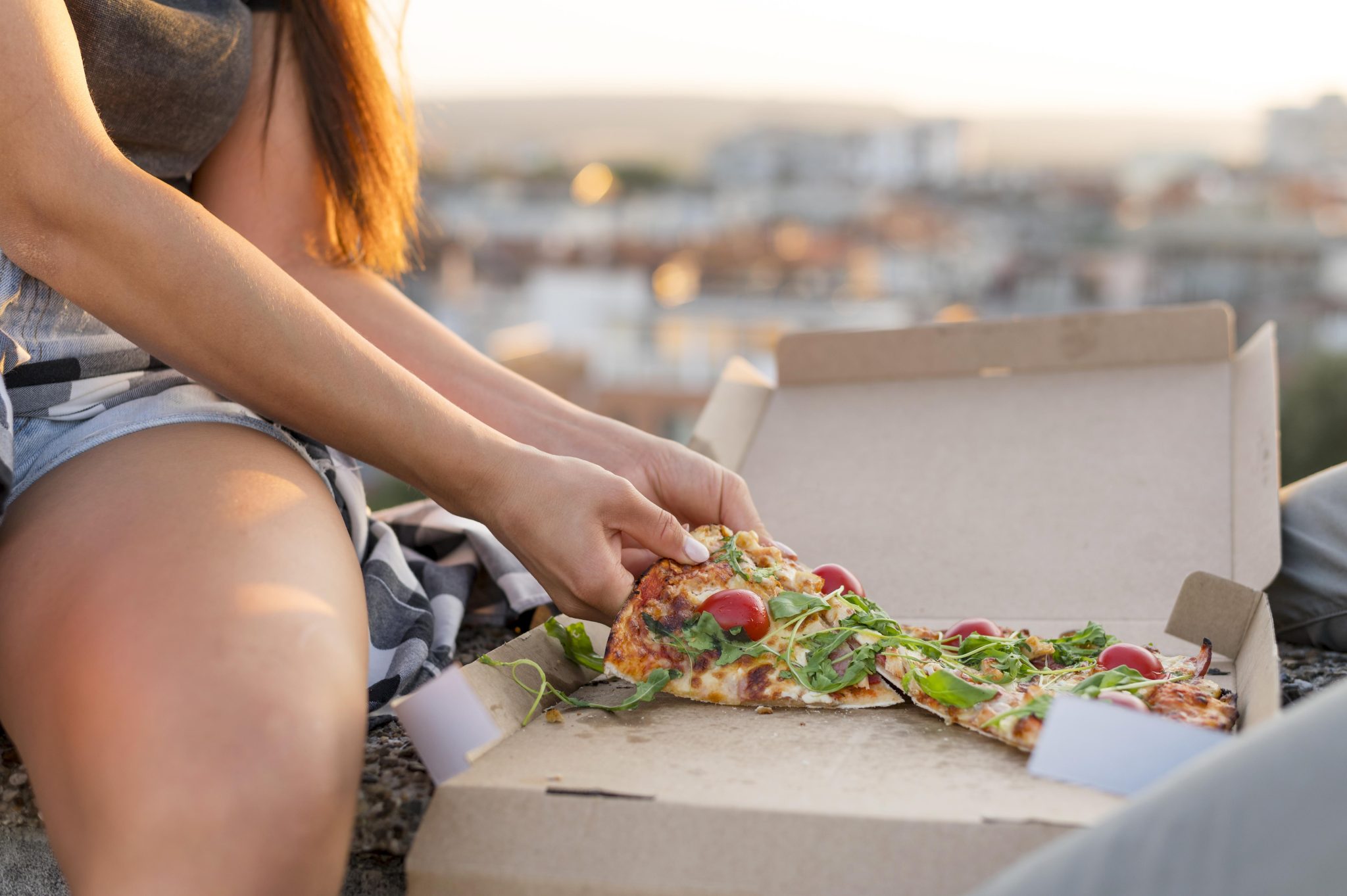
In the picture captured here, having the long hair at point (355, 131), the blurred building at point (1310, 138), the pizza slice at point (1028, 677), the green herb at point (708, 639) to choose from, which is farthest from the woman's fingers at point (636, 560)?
the blurred building at point (1310, 138)

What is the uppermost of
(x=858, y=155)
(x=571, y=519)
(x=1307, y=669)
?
(x=571, y=519)

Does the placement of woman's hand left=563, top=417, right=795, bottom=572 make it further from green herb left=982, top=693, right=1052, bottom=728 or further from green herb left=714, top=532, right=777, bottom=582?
green herb left=982, top=693, right=1052, bottom=728

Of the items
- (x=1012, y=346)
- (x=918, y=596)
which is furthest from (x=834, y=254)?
(x=918, y=596)

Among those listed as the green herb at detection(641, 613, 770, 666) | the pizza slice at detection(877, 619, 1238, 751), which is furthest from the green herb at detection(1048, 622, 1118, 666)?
Result: the green herb at detection(641, 613, 770, 666)

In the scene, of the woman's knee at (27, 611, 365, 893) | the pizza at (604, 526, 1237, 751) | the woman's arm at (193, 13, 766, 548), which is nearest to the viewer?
the woman's knee at (27, 611, 365, 893)

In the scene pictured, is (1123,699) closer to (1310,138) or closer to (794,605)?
(794,605)

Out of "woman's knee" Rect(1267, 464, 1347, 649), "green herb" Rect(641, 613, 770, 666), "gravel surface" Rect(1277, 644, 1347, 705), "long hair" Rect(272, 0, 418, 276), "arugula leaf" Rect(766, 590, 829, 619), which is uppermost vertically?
"long hair" Rect(272, 0, 418, 276)

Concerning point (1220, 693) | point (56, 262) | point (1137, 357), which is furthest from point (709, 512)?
point (1137, 357)

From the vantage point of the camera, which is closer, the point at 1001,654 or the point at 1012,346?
the point at 1001,654
